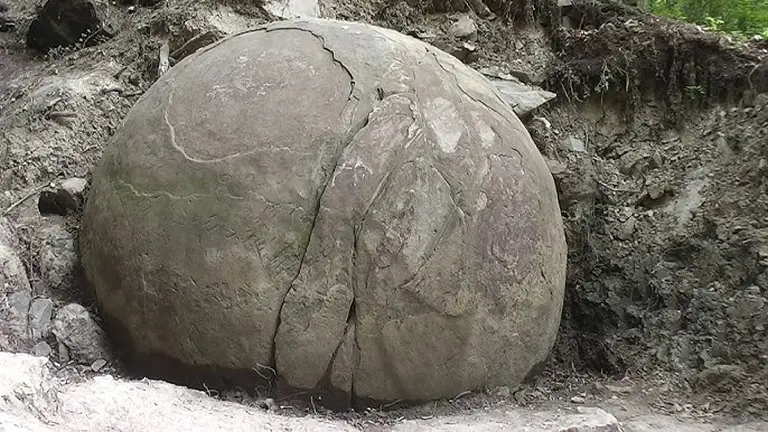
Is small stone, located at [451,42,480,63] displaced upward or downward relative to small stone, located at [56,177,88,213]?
upward

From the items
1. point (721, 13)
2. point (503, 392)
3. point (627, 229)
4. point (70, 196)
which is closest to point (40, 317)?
point (70, 196)

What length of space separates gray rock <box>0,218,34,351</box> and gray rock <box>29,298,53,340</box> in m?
0.02

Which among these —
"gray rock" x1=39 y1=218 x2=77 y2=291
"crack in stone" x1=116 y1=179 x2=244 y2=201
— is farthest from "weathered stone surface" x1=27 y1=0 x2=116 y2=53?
"crack in stone" x1=116 y1=179 x2=244 y2=201

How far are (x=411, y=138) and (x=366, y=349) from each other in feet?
3.11

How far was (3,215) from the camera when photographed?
13.5ft

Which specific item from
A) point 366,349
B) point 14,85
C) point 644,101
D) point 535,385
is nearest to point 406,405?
point 366,349

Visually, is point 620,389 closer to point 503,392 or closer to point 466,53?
point 503,392

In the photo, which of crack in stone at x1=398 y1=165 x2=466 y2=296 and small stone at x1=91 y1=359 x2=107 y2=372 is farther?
small stone at x1=91 y1=359 x2=107 y2=372

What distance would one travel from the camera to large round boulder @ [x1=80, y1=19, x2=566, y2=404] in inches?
122

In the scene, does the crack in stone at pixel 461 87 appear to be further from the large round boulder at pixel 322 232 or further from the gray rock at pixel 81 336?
the gray rock at pixel 81 336

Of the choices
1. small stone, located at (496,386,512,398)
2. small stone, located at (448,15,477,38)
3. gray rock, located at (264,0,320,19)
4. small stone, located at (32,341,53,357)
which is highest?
gray rock, located at (264,0,320,19)

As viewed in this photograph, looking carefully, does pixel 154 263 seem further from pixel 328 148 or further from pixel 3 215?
pixel 3 215

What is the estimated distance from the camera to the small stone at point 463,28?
18.5 feet

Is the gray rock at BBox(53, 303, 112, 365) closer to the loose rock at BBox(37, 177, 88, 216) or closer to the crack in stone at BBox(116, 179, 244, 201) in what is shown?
the crack in stone at BBox(116, 179, 244, 201)
